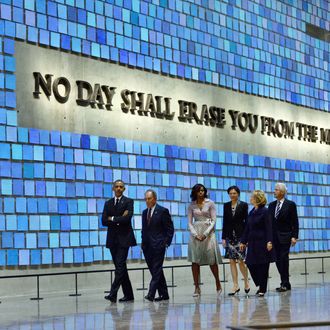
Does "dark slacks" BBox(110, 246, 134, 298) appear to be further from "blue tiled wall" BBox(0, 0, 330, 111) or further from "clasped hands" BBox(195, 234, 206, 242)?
"blue tiled wall" BBox(0, 0, 330, 111)

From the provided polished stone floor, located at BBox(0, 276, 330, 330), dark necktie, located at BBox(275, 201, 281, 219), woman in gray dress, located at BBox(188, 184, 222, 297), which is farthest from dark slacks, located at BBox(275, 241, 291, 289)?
woman in gray dress, located at BBox(188, 184, 222, 297)

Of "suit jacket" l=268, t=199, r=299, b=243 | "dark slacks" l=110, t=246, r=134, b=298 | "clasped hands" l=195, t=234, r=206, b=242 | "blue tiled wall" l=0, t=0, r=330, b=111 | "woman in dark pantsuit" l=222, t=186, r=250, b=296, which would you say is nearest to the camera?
"dark slacks" l=110, t=246, r=134, b=298

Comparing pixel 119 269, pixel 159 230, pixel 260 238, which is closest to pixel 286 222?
pixel 260 238

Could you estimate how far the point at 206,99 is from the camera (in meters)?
20.6

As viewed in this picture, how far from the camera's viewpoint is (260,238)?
575 inches

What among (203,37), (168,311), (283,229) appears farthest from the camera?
(203,37)

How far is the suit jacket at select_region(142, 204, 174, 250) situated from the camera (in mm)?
13750

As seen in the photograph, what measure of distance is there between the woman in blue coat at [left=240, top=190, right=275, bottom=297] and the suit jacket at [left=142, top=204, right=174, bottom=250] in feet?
4.78

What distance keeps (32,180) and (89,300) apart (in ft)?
7.92

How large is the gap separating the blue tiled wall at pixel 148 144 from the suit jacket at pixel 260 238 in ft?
11.0

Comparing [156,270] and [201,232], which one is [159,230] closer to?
[156,270]

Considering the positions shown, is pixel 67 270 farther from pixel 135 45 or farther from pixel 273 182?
pixel 273 182

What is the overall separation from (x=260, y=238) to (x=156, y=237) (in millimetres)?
1721

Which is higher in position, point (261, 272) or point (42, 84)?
point (42, 84)
